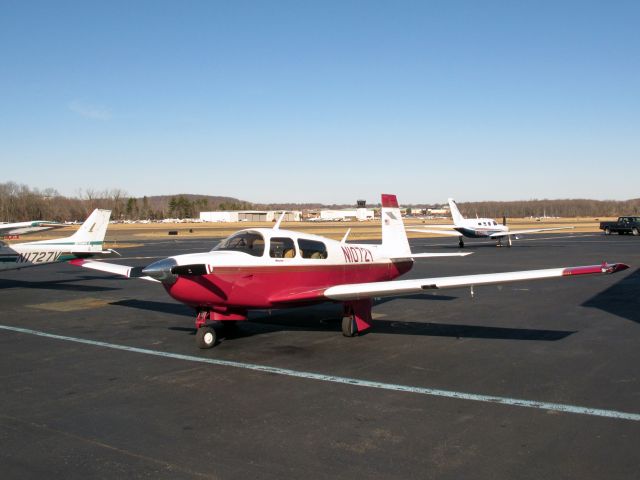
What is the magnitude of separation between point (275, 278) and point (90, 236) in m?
12.7

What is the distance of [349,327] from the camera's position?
10305 mm

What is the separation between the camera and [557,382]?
7270 mm

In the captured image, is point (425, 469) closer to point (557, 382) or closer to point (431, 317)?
point (557, 382)

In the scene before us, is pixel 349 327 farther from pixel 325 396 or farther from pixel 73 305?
pixel 73 305

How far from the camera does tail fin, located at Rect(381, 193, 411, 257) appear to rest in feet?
42.5

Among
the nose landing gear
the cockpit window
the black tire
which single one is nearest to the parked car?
the black tire

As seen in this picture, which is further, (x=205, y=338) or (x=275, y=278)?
(x=275, y=278)

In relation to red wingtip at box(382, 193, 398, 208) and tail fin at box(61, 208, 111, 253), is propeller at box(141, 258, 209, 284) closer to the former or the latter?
red wingtip at box(382, 193, 398, 208)

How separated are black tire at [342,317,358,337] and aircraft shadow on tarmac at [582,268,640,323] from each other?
6.18 meters

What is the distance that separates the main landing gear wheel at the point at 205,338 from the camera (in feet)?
31.3

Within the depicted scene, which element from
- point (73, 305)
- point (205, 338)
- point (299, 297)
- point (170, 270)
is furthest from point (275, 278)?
point (73, 305)

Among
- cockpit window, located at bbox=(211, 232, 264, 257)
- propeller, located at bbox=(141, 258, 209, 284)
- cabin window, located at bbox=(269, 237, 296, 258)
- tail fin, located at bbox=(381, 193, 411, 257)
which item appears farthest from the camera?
tail fin, located at bbox=(381, 193, 411, 257)

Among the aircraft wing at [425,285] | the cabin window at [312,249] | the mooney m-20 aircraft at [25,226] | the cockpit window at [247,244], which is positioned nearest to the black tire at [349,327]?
the aircraft wing at [425,285]

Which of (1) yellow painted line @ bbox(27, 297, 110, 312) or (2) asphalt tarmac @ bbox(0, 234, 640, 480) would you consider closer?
(2) asphalt tarmac @ bbox(0, 234, 640, 480)
